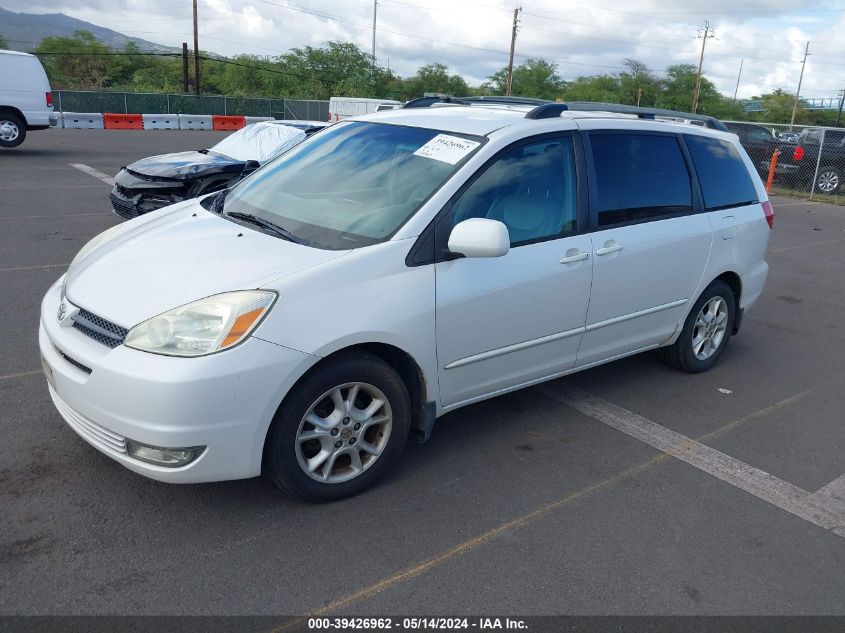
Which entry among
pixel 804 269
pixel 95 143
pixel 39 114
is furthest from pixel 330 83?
pixel 804 269

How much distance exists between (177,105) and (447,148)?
34598 millimetres

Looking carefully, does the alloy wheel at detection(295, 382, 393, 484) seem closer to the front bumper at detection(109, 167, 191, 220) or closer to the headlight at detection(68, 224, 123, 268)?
the headlight at detection(68, 224, 123, 268)

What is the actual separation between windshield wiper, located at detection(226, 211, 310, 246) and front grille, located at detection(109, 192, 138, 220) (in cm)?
507

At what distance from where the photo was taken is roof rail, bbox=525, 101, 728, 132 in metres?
4.19

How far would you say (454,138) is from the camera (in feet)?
13.0

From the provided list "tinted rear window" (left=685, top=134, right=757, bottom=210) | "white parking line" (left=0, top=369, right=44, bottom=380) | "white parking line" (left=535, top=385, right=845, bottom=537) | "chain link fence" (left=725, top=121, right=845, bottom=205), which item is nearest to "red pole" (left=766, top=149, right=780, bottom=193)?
"chain link fence" (left=725, top=121, right=845, bottom=205)

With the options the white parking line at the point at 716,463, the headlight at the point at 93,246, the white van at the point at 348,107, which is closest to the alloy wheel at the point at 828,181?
the white van at the point at 348,107

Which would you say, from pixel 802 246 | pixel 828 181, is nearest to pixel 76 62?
pixel 828 181

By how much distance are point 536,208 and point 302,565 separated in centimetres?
221

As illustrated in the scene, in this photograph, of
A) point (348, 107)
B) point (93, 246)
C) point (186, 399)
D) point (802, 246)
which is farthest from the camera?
point (348, 107)

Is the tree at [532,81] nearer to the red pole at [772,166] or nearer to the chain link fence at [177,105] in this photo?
the chain link fence at [177,105]

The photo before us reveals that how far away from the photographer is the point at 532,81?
66312mm

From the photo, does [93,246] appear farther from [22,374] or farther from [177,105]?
[177,105]

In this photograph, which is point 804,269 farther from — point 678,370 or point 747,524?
point 747,524
